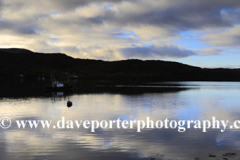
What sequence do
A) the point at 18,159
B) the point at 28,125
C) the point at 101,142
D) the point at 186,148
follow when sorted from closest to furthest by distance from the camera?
1. the point at 18,159
2. the point at 186,148
3. the point at 101,142
4. the point at 28,125

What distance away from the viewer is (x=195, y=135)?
23.2 metres

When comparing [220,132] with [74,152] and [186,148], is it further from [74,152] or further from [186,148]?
[74,152]

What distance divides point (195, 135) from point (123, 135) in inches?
250

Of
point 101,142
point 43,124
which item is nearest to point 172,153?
point 101,142

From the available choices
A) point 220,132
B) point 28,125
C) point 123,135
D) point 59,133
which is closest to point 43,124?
point 28,125

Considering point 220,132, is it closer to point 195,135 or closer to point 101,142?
point 195,135

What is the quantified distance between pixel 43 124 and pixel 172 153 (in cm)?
1697

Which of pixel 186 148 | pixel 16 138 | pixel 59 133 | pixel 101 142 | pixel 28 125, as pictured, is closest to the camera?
pixel 186 148

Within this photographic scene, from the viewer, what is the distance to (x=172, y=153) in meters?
17.3

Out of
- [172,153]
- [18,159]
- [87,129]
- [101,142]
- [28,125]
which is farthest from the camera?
[28,125]

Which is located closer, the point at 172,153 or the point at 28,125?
the point at 172,153

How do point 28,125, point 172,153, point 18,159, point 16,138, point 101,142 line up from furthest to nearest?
point 28,125, point 16,138, point 101,142, point 172,153, point 18,159

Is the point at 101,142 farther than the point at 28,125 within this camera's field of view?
No

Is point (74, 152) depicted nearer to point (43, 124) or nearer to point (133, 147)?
point (133, 147)
